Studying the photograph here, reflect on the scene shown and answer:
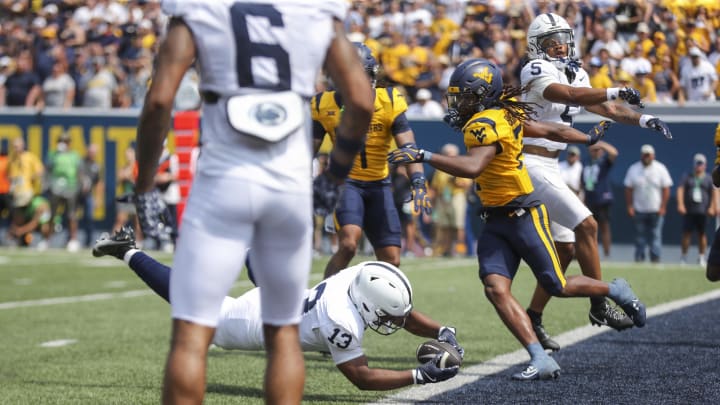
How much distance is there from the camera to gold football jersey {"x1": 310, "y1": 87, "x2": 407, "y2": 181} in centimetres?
768

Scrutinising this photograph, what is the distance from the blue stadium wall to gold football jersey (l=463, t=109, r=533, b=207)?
11.0 m

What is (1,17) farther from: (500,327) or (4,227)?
(500,327)

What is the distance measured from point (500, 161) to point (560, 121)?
4.33 ft

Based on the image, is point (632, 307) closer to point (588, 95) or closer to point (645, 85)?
point (588, 95)

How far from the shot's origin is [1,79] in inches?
880

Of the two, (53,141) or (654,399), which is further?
(53,141)

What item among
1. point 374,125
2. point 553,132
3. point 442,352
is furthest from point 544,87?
point 442,352

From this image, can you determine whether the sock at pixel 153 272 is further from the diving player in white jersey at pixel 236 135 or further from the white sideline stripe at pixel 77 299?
the white sideline stripe at pixel 77 299

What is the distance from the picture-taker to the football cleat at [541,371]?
6156mm

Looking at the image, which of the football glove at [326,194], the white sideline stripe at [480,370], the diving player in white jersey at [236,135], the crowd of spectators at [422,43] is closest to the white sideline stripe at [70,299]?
the crowd of spectators at [422,43]

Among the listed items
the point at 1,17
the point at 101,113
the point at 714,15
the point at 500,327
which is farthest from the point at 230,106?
the point at 1,17

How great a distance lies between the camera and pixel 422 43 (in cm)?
2014

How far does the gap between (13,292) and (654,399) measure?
336 inches

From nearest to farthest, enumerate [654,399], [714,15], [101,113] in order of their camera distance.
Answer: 1. [654,399]
2. [714,15]
3. [101,113]
